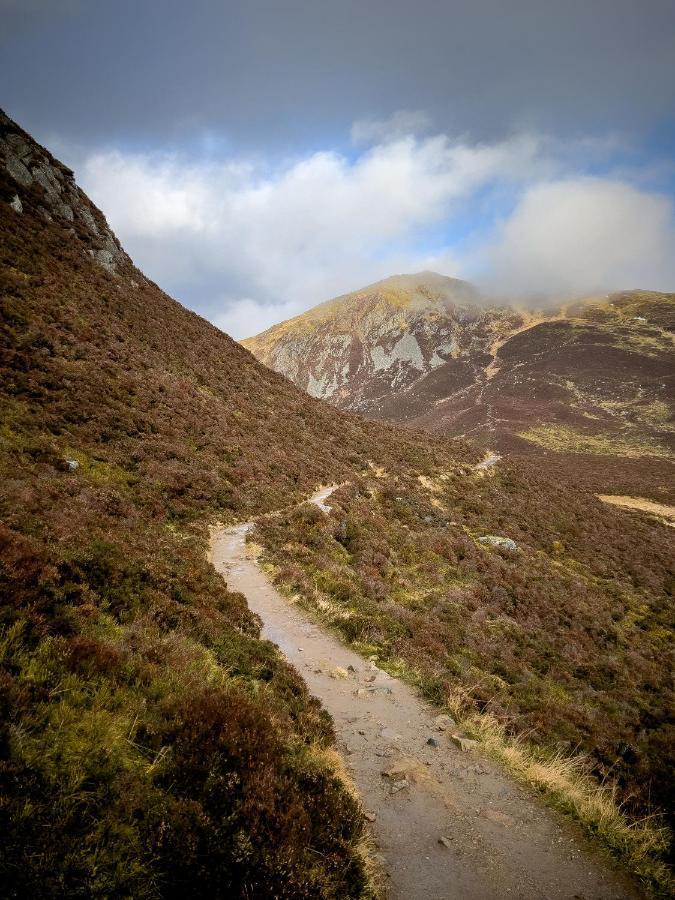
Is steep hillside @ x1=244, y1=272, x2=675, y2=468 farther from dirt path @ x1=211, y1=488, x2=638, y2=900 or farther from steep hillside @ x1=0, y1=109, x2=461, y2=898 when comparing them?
dirt path @ x1=211, y1=488, x2=638, y2=900

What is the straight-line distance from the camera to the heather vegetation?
315 inches

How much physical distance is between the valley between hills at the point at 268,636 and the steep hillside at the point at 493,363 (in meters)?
47.1

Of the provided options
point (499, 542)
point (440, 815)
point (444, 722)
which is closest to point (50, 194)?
point (499, 542)

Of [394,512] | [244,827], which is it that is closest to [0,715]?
[244,827]

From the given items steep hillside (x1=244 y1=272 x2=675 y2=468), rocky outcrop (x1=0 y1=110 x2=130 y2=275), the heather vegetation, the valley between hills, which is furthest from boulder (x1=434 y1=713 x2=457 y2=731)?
steep hillside (x1=244 y1=272 x2=675 y2=468)

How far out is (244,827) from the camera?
4.04 metres

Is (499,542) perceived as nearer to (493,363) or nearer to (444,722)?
(444,722)

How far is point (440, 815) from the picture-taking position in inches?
235

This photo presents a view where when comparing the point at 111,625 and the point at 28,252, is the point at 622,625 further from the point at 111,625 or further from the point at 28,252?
the point at 28,252

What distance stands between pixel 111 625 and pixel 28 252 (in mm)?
27074

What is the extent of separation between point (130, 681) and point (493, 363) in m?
127

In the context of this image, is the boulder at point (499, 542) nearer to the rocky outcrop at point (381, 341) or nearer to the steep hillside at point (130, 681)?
the steep hillside at point (130, 681)

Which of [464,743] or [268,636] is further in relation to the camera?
[268,636]

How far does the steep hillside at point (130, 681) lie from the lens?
11.3 feet
